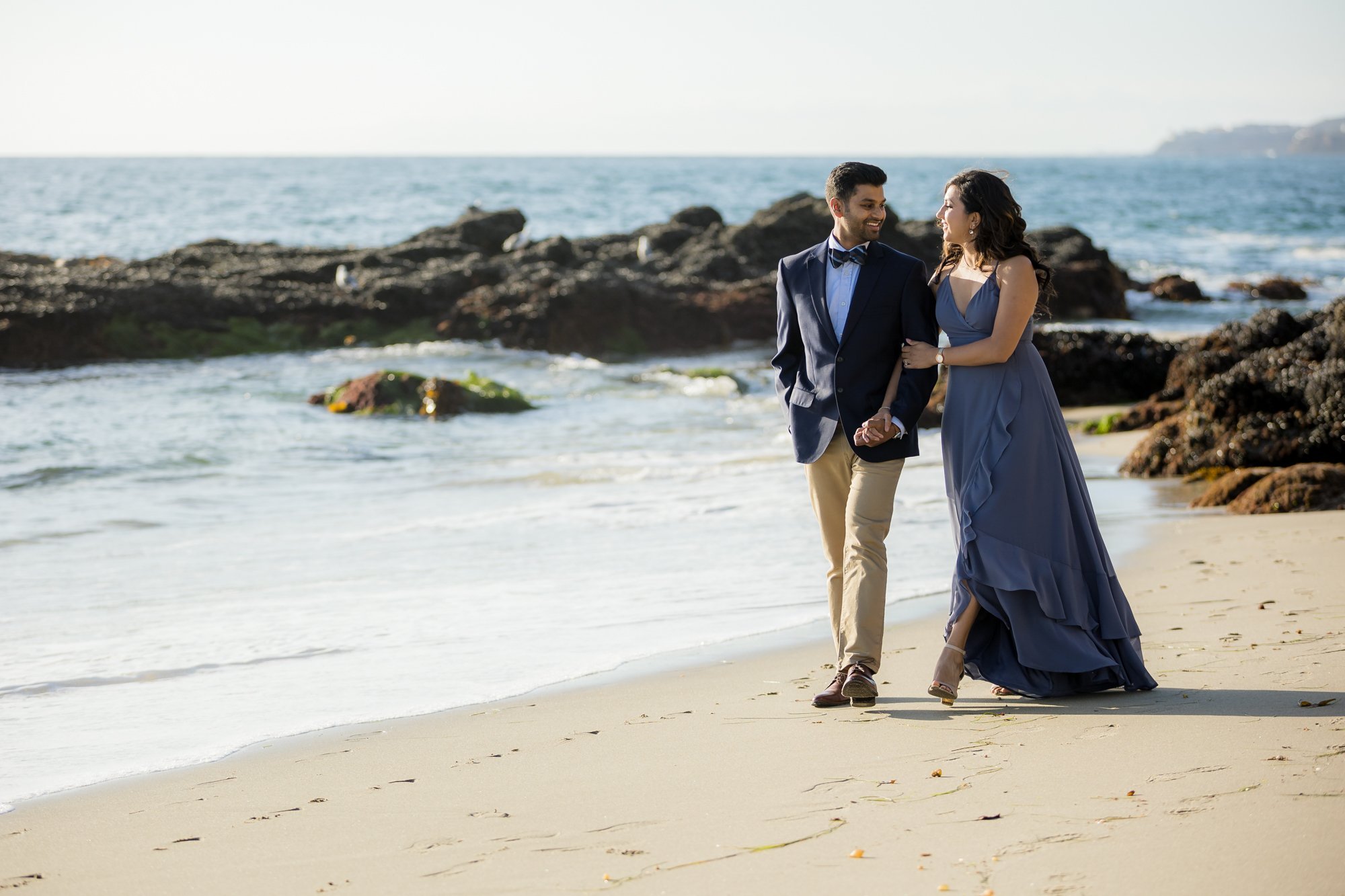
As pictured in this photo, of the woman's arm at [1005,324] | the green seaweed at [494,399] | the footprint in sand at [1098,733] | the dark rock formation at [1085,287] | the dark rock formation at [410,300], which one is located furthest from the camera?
the dark rock formation at [1085,287]

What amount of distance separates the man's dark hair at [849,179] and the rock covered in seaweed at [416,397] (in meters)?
9.85

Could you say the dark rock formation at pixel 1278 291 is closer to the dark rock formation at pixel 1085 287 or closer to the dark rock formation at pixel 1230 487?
the dark rock formation at pixel 1085 287

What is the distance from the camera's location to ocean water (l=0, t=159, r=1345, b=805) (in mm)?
4863

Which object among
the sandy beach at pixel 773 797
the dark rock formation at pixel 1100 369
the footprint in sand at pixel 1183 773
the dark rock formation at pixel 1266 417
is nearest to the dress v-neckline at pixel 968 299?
the sandy beach at pixel 773 797

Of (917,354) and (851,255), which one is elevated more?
(851,255)

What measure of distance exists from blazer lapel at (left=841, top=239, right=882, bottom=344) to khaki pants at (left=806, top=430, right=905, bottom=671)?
370mm

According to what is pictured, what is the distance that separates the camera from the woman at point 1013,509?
396 centimetres

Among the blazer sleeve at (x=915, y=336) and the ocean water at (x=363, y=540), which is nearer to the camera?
the blazer sleeve at (x=915, y=336)

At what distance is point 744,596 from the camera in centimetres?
620

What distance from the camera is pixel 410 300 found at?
67.9 feet

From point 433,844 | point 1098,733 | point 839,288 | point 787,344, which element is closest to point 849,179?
point 839,288

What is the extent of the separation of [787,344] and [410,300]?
17.2 metres

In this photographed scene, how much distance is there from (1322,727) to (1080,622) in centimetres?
78

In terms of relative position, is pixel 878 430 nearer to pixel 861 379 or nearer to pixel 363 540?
pixel 861 379
